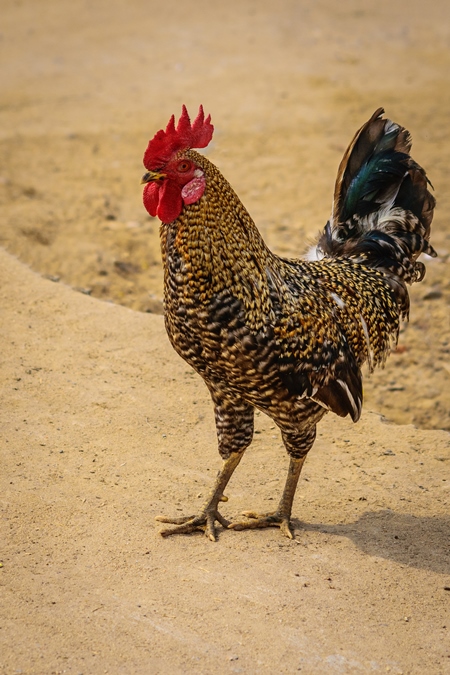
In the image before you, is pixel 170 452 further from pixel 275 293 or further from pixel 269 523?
pixel 275 293

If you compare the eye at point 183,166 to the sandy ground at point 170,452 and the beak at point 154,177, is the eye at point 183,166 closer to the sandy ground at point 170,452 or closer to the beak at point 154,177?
the beak at point 154,177

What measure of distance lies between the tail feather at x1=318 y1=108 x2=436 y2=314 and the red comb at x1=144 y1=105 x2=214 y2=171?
1860 mm

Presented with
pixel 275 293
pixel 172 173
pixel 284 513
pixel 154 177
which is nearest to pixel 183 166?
pixel 172 173

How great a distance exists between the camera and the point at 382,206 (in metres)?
6.34

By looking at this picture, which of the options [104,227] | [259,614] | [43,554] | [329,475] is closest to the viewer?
[259,614]

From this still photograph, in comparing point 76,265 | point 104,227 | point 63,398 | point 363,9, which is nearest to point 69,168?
point 104,227

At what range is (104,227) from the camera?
10.5 metres

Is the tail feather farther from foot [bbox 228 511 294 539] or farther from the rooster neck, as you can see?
foot [bbox 228 511 294 539]

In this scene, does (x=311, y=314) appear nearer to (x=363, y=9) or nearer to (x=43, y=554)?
(x=43, y=554)

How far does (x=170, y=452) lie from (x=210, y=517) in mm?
850

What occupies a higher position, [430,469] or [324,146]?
[324,146]

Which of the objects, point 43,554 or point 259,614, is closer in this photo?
point 259,614

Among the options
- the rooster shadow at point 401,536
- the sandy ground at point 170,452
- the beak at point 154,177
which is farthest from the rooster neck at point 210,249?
the rooster shadow at point 401,536

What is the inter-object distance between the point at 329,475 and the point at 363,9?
15.8 m
